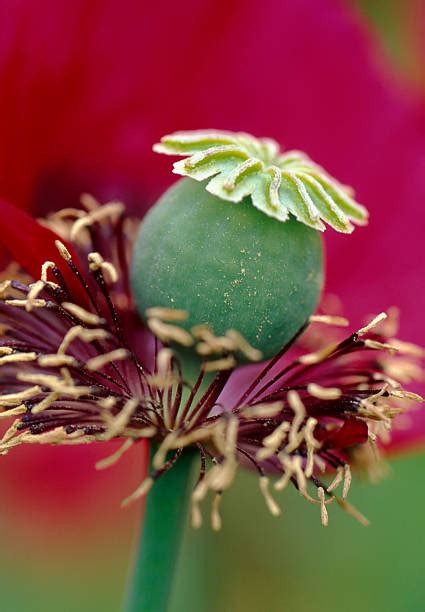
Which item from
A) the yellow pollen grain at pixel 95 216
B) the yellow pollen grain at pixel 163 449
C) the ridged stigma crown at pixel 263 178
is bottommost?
the yellow pollen grain at pixel 163 449

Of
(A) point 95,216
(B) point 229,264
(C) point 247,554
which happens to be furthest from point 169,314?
(C) point 247,554

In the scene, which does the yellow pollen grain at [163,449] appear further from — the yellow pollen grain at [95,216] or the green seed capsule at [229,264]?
the yellow pollen grain at [95,216]

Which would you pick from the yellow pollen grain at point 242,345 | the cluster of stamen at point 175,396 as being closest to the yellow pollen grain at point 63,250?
the cluster of stamen at point 175,396

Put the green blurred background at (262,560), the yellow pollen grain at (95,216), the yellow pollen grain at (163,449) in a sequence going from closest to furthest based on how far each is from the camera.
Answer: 1. the yellow pollen grain at (163,449)
2. the yellow pollen grain at (95,216)
3. the green blurred background at (262,560)

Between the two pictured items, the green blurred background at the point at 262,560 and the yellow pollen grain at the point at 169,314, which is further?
the green blurred background at the point at 262,560

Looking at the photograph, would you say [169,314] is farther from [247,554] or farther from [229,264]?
[247,554]

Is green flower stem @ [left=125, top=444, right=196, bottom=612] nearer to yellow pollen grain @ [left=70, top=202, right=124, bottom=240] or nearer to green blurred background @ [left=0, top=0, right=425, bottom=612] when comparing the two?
yellow pollen grain @ [left=70, top=202, right=124, bottom=240]

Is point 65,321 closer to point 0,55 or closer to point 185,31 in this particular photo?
point 0,55
